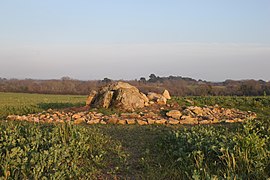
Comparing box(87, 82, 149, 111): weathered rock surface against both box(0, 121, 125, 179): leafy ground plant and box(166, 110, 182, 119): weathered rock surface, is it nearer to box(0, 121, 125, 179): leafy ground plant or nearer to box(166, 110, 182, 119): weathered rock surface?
box(166, 110, 182, 119): weathered rock surface

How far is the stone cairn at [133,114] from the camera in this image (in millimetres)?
11711

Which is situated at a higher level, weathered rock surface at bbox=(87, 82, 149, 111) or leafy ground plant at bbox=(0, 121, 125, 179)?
weathered rock surface at bbox=(87, 82, 149, 111)

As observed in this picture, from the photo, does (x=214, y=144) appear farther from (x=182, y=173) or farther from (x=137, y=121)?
(x=137, y=121)

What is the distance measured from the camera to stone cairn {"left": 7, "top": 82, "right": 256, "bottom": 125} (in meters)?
11.7

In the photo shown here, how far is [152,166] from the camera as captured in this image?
Result: 5.93 metres

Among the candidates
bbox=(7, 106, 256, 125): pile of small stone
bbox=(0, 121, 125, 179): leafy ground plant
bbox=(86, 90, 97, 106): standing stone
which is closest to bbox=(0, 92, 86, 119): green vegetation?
bbox=(86, 90, 97, 106): standing stone

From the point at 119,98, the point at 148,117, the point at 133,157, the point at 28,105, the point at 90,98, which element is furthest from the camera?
the point at 28,105

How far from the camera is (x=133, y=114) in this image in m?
12.5

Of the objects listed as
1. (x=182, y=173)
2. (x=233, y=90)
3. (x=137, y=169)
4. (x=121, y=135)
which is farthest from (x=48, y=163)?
(x=233, y=90)

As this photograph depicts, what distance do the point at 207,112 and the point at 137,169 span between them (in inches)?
318

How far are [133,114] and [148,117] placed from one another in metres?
0.64

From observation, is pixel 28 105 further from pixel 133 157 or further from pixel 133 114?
pixel 133 157

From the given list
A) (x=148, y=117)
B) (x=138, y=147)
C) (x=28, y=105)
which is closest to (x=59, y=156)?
(x=138, y=147)

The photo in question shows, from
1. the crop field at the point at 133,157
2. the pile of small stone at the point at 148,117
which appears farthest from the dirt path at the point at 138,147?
the pile of small stone at the point at 148,117
